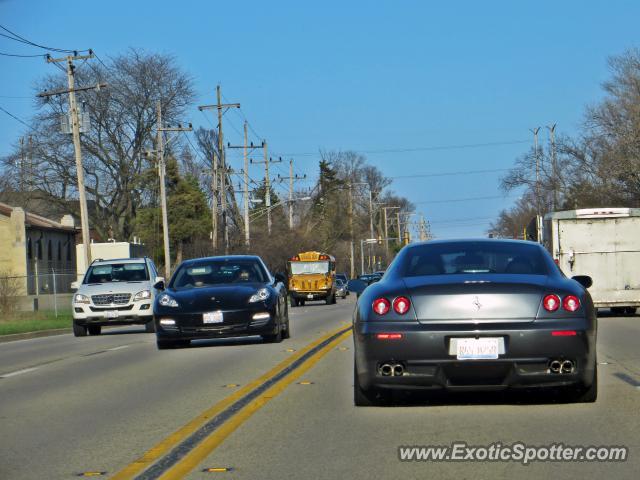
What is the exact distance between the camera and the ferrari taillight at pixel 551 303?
30.4 ft

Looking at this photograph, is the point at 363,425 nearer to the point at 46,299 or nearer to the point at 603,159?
the point at 46,299

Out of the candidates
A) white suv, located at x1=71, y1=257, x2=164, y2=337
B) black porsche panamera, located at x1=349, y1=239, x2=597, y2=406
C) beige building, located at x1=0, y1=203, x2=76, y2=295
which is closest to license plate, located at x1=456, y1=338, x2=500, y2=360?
black porsche panamera, located at x1=349, y1=239, x2=597, y2=406

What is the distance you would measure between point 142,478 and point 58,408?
4280mm

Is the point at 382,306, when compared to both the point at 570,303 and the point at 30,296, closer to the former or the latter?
the point at 570,303

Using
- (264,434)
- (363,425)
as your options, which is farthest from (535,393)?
(264,434)

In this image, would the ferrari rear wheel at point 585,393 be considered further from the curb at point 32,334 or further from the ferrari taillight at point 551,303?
the curb at point 32,334

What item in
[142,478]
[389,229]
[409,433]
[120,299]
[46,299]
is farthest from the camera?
[389,229]

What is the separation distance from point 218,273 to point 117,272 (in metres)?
8.89

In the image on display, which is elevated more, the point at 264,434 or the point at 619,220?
the point at 619,220

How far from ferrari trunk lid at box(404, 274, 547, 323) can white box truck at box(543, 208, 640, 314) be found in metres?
19.7

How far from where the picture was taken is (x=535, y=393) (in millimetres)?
10430

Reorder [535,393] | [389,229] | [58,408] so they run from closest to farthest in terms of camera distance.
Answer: [535,393], [58,408], [389,229]

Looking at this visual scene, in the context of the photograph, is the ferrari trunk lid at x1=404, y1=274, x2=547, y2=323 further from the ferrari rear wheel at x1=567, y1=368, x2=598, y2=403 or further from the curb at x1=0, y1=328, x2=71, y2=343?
Result: the curb at x1=0, y1=328, x2=71, y2=343

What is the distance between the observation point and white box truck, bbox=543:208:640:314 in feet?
93.9
